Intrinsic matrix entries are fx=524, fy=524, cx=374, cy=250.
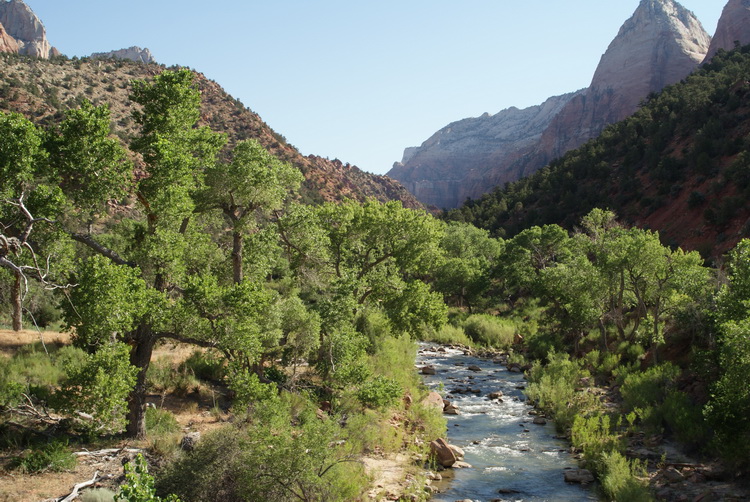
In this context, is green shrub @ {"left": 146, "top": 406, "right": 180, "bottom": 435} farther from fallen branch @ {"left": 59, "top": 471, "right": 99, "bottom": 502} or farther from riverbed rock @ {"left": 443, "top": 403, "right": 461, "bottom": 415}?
riverbed rock @ {"left": 443, "top": 403, "right": 461, "bottom": 415}

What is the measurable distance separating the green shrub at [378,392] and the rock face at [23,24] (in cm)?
18785

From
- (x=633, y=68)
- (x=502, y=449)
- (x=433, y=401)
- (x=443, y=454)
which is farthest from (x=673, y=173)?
(x=633, y=68)

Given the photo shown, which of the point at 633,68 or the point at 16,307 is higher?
the point at 633,68

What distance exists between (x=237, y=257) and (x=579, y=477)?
12.1m

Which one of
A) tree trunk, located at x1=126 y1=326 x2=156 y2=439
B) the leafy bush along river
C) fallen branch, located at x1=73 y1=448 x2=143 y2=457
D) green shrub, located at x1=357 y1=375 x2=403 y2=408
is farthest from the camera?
green shrub, located at x1=357 y1=375 x2=403 y2=408

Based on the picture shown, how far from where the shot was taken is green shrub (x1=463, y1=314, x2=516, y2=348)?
3946cm

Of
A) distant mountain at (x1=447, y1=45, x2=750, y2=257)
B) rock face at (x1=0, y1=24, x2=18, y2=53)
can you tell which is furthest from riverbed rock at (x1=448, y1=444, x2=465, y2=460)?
rock face at (x1=0, y1=24, x2=18, y2=53)

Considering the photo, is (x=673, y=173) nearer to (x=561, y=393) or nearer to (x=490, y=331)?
(x=490, y=331)

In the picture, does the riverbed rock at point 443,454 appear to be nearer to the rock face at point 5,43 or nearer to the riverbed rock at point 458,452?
the riverbed rock at point 458,452

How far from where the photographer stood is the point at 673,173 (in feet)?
206

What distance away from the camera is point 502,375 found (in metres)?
29.4

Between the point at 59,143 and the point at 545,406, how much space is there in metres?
19.4

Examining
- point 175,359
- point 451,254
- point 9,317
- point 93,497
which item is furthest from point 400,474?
point 451,254

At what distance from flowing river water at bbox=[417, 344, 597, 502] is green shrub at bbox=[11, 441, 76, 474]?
8.55m
